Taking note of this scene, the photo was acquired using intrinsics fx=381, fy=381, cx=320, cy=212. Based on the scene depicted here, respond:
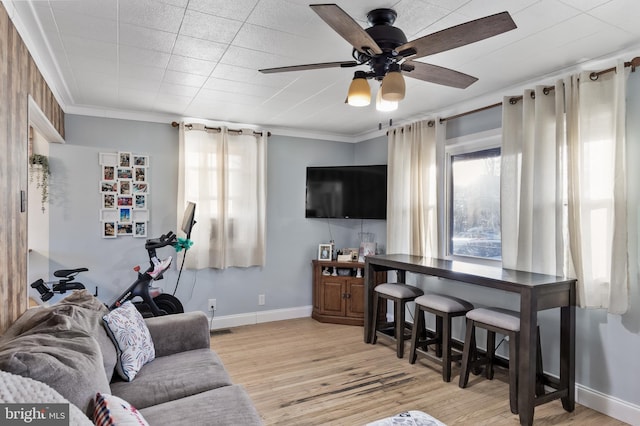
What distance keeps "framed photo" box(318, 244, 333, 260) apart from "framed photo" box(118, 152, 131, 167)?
2.47 meters

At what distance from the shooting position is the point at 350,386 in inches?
119

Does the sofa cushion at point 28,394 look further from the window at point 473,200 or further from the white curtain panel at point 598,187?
the window at point 473,200

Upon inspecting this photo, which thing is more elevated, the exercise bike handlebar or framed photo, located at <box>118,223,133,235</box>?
framed photo, located at <box>118,223,133,235</box>

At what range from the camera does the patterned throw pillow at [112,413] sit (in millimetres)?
1309

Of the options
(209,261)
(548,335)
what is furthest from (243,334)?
(548,335)

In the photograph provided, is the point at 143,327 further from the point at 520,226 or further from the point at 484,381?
the point at 520,226

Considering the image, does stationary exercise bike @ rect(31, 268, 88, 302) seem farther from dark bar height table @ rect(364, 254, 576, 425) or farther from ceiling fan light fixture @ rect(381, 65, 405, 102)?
dark bar height table @ rect(364, 254, 576, 425)

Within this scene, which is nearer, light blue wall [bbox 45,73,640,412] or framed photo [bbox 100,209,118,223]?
light blue wall [bbox 45,73,640,412]

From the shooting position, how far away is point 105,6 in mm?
1982

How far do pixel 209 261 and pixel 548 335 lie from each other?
11.2 feet

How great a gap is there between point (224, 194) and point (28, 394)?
341cm

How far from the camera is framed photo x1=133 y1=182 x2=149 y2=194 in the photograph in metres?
4.11

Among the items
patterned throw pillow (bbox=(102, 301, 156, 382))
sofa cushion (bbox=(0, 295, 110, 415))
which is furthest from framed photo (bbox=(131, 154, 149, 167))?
sofa cushion (bbox=(0, 295, 110, 415))

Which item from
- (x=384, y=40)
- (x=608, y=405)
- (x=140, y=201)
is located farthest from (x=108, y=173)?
(x=608, y=405)
